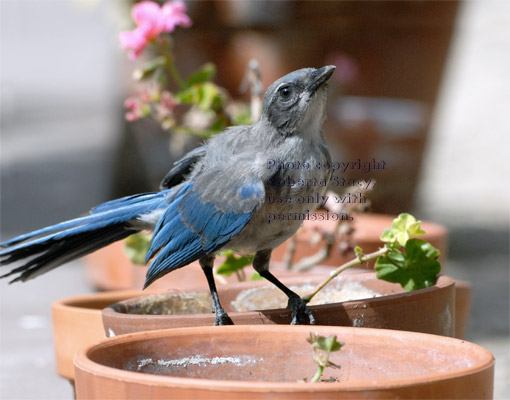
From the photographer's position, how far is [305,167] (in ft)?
7.20

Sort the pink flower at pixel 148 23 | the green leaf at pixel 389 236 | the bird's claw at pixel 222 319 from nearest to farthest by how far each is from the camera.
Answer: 1. the bird's claw at pixel 222 319
2. the green leaf at pixel 389 236
3. the pink flower at pixel 148 23

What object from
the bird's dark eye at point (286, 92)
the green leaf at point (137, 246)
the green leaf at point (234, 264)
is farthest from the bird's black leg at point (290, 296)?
the green leaf at point (137, 246)

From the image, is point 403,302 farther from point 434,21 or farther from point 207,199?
point 434,21

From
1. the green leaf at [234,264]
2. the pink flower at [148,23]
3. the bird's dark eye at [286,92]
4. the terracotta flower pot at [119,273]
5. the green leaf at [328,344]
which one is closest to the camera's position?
the green leaf at [328,344]

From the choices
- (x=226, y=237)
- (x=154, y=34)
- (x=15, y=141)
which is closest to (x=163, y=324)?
(x=226, y=237)

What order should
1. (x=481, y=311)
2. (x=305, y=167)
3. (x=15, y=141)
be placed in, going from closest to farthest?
(x=305, y=167), (x=481, y=311), (x=15, y=141)

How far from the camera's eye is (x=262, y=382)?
128 cm

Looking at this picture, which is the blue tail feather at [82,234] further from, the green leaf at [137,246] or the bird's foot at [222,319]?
A: the bird's foot at [222,319]

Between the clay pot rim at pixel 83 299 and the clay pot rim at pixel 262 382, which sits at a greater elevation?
the clay pot rim at pixel 262 382

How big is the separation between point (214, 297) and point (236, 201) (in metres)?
0.25

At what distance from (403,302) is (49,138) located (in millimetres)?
9613

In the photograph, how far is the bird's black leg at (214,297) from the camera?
1.83 meters

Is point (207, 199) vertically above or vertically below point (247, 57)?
below

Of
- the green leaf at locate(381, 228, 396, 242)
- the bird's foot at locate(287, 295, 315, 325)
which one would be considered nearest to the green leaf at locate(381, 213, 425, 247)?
the green leaf at locate(381, 228, 396, 242)
